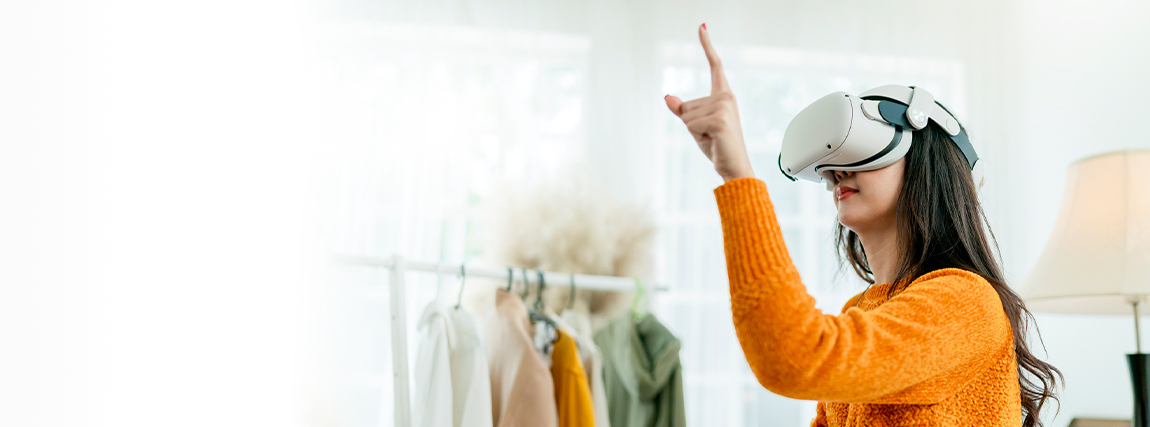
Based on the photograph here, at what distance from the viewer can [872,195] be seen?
73 centimetres

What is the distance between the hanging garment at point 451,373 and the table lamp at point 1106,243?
3.36 ft

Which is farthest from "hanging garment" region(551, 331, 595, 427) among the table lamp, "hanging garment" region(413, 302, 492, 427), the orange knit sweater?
the table lamp

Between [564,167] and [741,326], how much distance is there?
5.00 feet

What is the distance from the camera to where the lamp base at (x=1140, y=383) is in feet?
4.00

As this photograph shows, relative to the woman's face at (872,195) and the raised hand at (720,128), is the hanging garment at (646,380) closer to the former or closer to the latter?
the woman's face at (872,195)

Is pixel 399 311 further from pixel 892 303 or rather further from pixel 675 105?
pixel 892 303

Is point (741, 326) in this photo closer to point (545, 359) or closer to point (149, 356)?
point (545, 359)

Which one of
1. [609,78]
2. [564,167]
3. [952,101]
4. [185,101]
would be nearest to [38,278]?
[185,101]

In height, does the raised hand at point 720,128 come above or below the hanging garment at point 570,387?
above

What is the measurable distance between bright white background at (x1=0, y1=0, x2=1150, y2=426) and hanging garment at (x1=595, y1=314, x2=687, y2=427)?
0.49m

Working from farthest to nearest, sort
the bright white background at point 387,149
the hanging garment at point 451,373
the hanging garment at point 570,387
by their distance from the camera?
the hanging garment at point 570,387 → the hanging garment at point 451,373 → the bright white background at point 387,149

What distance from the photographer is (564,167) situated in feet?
6.85

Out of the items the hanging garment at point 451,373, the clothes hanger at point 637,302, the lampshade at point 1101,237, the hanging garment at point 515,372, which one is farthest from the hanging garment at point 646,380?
the lampshade at point 1101,237

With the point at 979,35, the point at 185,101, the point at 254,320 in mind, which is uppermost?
the point at 979,35
